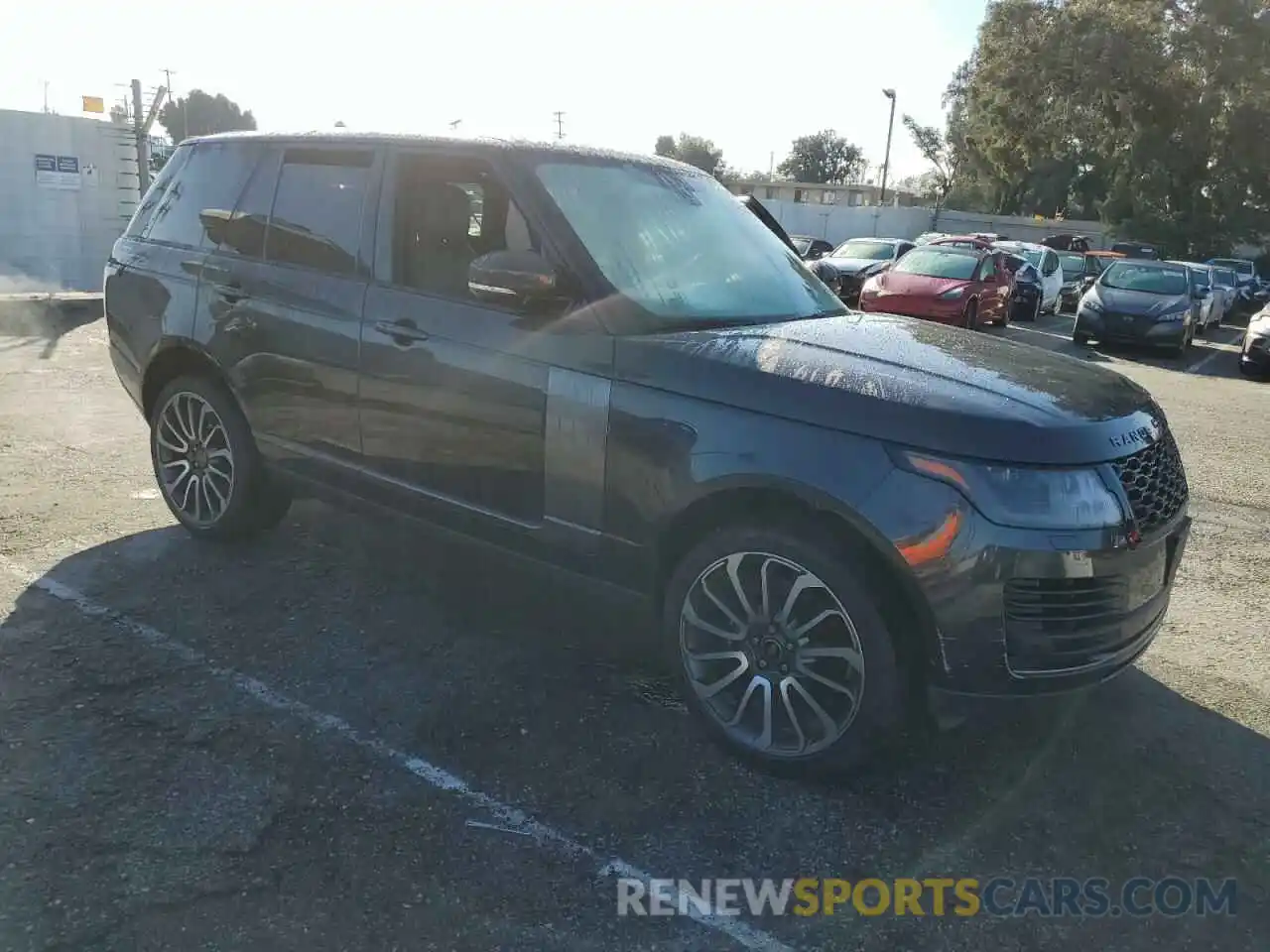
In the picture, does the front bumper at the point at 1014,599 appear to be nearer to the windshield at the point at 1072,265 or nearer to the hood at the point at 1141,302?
the hood at the point at 1141,302

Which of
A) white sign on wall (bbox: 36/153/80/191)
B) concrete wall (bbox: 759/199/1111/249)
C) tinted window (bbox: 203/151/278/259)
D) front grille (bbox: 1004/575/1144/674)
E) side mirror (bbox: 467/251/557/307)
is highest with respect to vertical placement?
concrete wall (bbox: 759/199/1111/249)

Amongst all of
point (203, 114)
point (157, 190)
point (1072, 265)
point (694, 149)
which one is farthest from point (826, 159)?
point (157, 190)

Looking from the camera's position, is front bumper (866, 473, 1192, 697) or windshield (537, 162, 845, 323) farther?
windshield (537, 162, 845, 323)

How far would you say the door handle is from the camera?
3.86 metres

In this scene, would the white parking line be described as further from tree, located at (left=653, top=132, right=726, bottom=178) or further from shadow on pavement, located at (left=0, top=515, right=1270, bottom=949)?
tree, located at (left=653, top=132, right=726, bottom=178)

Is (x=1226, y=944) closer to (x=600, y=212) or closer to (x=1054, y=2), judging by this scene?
(x=600, y=212)

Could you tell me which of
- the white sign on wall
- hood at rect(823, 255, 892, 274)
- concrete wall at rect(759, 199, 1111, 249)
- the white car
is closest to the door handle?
the white sign on wall

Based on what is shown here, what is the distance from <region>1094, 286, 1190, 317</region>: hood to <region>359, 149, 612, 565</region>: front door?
14.9 m

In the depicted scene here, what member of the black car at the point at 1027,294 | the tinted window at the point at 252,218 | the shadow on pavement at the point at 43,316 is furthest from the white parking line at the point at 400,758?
the black car at the point at 1027,294

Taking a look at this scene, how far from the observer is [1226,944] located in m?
2.63

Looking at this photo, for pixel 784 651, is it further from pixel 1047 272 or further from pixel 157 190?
pixel 1047 272

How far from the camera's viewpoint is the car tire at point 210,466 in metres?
4.73

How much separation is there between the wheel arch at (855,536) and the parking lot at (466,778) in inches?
15.2

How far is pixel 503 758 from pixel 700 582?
2.79ft
